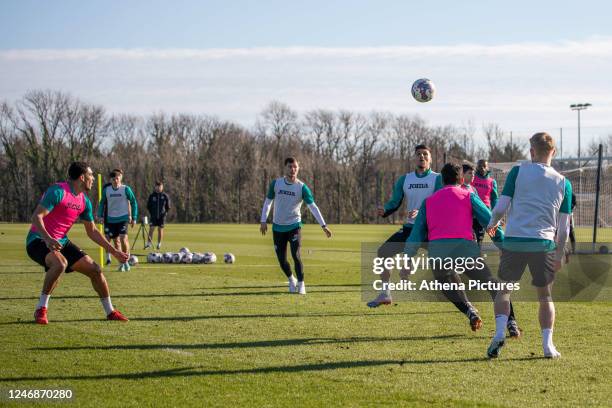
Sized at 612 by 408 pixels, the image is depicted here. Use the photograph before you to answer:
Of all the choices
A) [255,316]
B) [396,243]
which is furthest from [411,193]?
[255,316]

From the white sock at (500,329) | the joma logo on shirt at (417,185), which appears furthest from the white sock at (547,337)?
the joma logo on shirt at (417,185)

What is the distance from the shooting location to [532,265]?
8.65 m

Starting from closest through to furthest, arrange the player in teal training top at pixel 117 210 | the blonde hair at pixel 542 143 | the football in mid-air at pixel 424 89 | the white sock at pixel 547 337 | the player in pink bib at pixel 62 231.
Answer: the blonde hair at pixel 542 143 < the white sock at pixel 547 337 < the player in pink bib at pixel 62 231 < the football in mid-air at pixel 424 89 < the player in teal training top at pixel 117 210

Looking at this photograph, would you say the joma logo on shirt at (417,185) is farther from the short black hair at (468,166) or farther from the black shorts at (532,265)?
the black shorts at (532,265)

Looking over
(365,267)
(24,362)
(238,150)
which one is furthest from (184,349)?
(238,150)

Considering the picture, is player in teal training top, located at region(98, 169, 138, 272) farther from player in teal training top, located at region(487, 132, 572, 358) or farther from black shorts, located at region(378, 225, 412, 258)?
player in teal training top, located at region(487, 132, 572, 358)

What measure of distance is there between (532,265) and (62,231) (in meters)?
5.88

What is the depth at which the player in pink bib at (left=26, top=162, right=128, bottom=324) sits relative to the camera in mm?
10930

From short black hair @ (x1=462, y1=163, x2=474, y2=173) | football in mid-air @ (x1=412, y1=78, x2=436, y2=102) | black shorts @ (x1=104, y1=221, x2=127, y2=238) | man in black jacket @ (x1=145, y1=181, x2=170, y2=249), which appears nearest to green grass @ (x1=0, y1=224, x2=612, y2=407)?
short black hair @ (x1=462, y1=163, x2=474, y2=173)

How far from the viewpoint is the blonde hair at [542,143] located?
27.9 ft

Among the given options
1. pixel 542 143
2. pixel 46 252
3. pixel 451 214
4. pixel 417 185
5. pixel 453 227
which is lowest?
pixel 46 252

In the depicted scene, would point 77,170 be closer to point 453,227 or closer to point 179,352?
point 179,352

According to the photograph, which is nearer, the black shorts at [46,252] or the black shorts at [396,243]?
the black shorts at [46,252]

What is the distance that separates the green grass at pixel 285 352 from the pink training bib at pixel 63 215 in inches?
46.7
